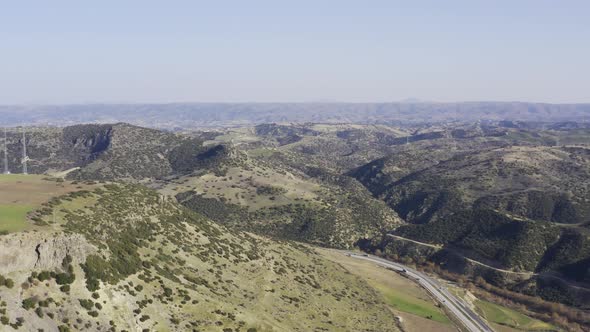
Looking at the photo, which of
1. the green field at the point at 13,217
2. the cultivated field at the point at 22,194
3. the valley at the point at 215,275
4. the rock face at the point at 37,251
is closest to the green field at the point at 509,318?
the valley at the point at 215,275

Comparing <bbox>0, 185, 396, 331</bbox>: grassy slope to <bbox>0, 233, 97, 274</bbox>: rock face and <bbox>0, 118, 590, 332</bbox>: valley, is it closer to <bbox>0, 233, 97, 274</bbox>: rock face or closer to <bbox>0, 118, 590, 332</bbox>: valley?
<bbox>0, 118, 590, 332</bbox>: valley

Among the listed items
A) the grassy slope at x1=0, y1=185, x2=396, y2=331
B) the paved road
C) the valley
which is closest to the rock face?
the valley

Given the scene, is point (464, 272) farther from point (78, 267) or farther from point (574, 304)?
point (78, 267)

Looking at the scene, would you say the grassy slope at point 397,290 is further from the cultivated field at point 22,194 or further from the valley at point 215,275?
the cultivated field at point 22,194

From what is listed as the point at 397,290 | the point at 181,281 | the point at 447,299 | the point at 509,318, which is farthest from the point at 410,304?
the point at 181,281

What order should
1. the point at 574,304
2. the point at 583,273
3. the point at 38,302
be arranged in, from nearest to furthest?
the point at 38,302
the point at 574,304
the point at 583,273

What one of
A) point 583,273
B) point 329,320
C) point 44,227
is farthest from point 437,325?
point 44,227
